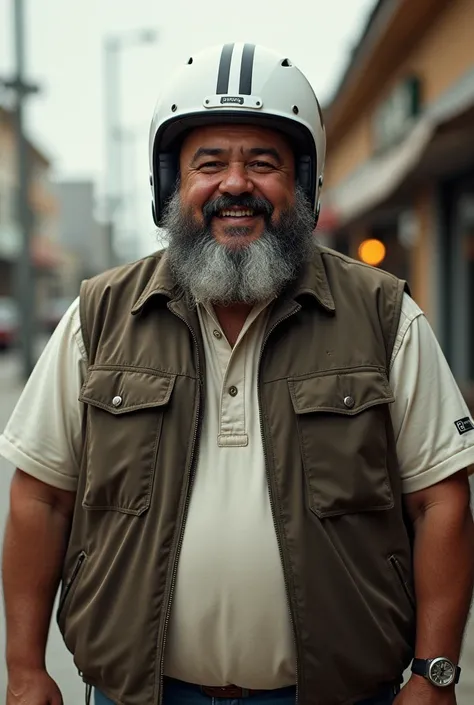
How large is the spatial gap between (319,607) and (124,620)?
429 mm

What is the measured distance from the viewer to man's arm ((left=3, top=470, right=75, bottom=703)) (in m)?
2.23

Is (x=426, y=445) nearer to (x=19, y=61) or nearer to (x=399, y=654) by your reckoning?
(x=399, y=654)

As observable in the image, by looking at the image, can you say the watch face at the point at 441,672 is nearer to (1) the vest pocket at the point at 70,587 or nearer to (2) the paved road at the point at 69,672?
(1) the vest pocket at the point at 70,587

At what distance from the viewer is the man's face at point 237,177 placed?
7.32 ft

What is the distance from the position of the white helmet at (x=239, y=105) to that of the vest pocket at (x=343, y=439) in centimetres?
58

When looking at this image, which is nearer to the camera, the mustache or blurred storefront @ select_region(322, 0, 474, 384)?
the mustache

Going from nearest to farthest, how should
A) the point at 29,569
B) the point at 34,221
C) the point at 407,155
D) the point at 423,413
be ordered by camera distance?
the point at 423,413 < the point at 29,569 < the point at 407,155 < the point at 34,221

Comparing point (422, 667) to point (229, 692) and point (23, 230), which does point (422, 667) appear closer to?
point (229, 692)

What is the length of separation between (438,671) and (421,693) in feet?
0.21

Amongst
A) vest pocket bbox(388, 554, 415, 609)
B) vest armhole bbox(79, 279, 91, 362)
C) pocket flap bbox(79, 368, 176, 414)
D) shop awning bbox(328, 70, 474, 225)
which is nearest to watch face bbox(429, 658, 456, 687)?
vest pocket bbox(388, 554, 415, 609)

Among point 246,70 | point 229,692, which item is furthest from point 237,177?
point 229,692

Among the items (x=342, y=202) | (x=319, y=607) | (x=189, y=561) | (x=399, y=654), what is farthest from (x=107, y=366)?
(x=342, y=202)

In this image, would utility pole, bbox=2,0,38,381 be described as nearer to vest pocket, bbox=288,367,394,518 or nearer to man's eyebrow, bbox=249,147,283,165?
man's eyebrow, bbox=249,147,283,165

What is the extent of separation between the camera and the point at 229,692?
210 centimetres
